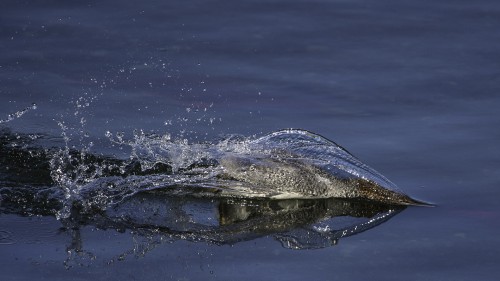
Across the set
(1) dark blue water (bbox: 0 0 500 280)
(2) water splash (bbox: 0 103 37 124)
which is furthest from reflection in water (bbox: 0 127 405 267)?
(2) water splash (bbox: 0 103 37 124)

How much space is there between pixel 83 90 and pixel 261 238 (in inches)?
105

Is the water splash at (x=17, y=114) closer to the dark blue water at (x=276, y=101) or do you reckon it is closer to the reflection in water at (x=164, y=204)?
the dark blue water at (x=276, y=101)

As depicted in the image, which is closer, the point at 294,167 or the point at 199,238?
the point at 199,238

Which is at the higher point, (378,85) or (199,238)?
(378,85)

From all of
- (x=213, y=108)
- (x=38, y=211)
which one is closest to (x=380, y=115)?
(x=213, y=108)

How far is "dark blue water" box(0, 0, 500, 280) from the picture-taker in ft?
18.6

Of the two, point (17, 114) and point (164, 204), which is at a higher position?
point (17, 114)

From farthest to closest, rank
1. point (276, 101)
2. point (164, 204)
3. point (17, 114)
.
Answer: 1. point (276, 101)
2. point (17, 114)
3. point (164, 204)

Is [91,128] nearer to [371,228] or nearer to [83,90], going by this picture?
[83,90]

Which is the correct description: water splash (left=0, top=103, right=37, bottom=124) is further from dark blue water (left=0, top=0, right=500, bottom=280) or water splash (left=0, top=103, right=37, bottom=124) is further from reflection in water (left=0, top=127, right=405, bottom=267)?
reflection in water (left=0, top=127, right=405, bottom=267)

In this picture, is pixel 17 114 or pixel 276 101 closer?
pixel 17 114

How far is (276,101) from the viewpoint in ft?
25.9

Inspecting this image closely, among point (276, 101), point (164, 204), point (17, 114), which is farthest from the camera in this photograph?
point (276, 101)

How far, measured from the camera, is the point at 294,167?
21.6 feet
